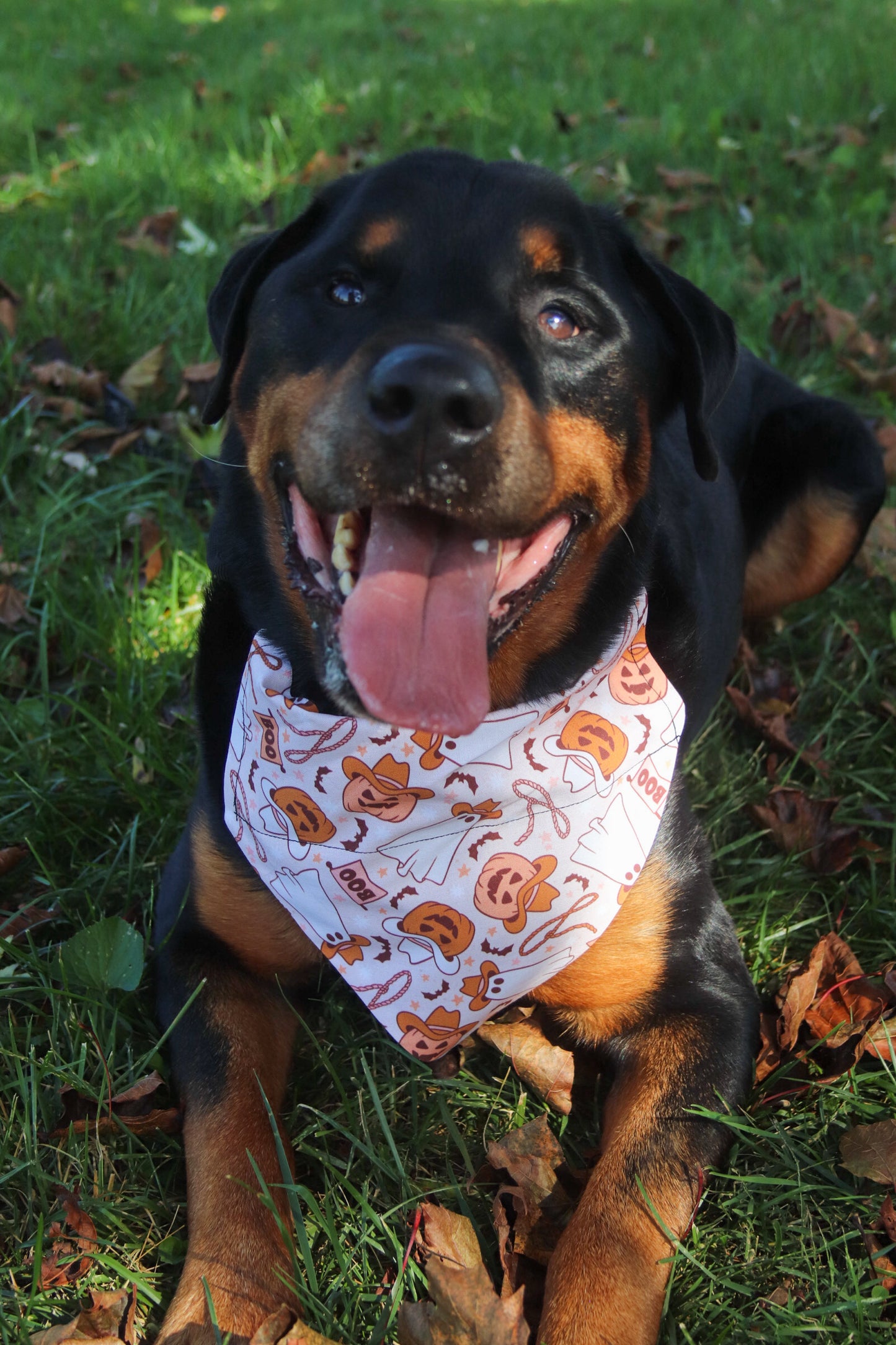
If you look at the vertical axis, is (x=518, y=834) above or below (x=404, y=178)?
below

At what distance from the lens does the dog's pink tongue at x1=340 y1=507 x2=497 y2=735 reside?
2.03 metres

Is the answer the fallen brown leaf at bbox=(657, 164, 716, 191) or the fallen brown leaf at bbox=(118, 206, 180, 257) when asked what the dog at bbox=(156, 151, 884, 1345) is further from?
the fallen brown leaf at bbox=(657, 164, 716, 191)

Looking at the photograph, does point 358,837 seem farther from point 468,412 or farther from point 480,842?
point 468,412

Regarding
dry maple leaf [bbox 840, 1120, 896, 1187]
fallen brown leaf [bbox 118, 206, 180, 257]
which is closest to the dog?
dry maple leaf [bbox 840, 1120, 896, 1187]

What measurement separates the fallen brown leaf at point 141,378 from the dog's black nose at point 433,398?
2.77m

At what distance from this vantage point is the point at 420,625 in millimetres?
2047

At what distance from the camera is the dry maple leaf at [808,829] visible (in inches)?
113

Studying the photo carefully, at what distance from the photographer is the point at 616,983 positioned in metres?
2.34

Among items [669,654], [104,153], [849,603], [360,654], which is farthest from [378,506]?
[104,153]

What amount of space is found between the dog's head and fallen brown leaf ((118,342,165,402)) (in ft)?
6.63

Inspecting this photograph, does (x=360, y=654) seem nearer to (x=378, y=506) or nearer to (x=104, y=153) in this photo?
(x=378, y=506)

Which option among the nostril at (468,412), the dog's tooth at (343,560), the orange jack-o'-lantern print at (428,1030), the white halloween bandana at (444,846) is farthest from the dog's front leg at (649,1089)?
the nostril at (468,412)

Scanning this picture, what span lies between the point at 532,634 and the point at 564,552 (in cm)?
21

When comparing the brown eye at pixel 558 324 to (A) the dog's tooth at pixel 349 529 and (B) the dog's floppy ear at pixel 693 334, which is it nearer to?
(B) the dog's floppy ear at pixel 693 334
